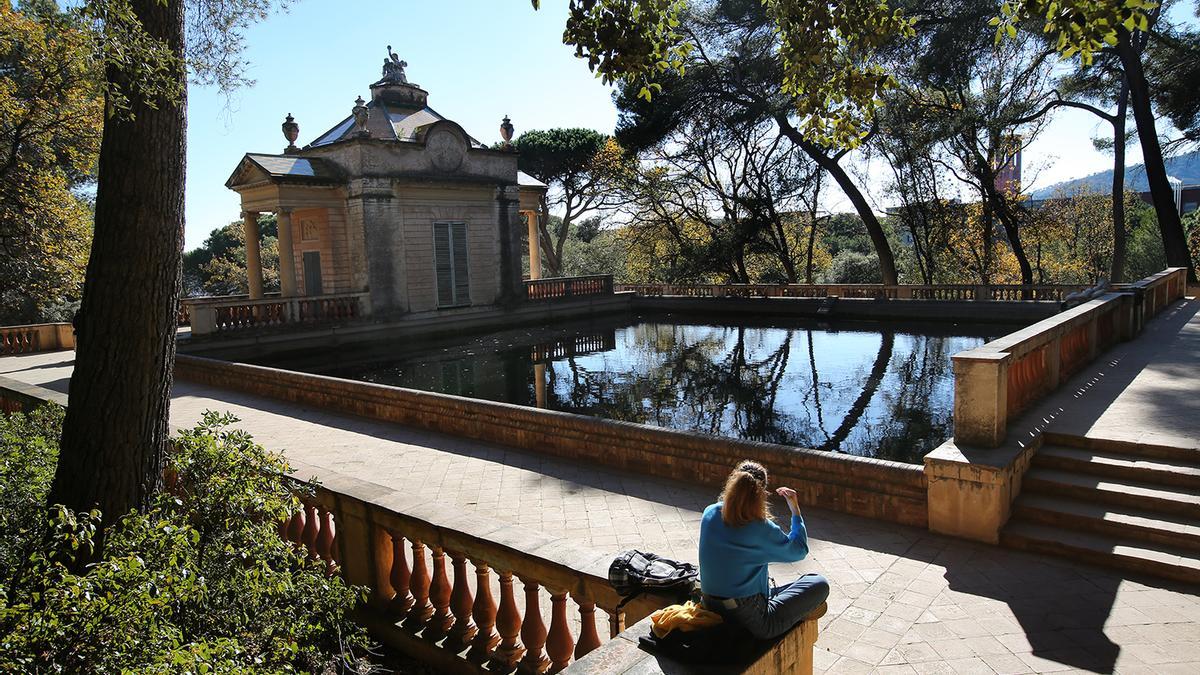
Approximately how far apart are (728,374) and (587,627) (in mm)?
13174

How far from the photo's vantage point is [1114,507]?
5.89 meters

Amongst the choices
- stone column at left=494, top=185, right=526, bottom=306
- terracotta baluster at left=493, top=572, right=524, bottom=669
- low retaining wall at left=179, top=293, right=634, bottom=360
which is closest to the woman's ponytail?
terracotta baluster at left=493, top=572, right=524, bottom=669

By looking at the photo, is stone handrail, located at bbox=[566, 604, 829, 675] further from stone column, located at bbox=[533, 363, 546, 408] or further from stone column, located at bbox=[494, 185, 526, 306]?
stone column, located at bbox=[494, 185, 526, 306]

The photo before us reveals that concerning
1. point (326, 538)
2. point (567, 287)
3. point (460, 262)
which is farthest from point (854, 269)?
point (326, 538)

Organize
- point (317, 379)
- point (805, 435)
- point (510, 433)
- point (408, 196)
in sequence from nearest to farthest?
point (510, 433), point (805, 435), point (317, 379), point (408, 196)

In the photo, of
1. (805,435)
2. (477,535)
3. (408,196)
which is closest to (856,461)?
(477,535)

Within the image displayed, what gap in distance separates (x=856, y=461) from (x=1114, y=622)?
7.64ft

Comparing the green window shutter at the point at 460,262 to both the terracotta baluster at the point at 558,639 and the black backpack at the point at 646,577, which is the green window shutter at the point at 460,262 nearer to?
the terracotta baluster at the point at 558,639

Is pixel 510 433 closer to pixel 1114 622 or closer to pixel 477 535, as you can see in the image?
pixel 477 535

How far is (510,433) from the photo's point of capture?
9.48 metres

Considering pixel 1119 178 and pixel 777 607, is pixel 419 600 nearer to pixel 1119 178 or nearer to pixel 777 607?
pixel 777 607

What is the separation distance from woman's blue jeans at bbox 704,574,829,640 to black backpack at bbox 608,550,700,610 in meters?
0.30

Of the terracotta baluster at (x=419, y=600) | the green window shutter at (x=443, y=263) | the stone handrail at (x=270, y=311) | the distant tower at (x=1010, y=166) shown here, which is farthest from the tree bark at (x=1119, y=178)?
the terracotta baluster at (x=419, y=600)

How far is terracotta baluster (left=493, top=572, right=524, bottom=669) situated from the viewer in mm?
3873
